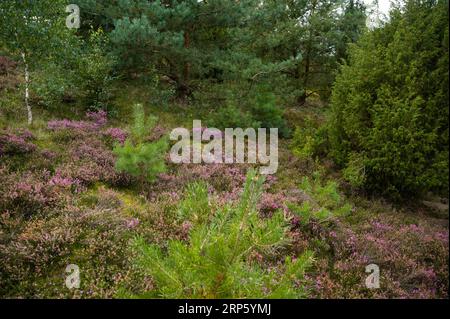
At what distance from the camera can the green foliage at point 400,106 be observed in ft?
28.1

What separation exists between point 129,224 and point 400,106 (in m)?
7.03

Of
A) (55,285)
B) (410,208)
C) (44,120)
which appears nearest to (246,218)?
(55,285)

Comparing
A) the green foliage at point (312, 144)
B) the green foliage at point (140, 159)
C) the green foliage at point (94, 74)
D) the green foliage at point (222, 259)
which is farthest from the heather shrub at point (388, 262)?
the green foliage at point (94, 74)

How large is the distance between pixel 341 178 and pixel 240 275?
8.55 meters

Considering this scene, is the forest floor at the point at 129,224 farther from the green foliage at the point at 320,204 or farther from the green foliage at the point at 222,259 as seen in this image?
the green foliage at the point at 222,259

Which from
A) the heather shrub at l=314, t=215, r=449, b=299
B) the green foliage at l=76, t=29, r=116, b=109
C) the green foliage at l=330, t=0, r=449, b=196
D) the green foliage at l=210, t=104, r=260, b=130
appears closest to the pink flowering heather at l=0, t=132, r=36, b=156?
the green foliage at l=76, t=29, r=116, b=109

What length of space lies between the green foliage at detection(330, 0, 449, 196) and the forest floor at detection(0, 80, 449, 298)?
34.0 inches

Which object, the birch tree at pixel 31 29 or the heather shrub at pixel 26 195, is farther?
the birch tree at pixel 31 29

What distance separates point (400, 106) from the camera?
29.3 feet

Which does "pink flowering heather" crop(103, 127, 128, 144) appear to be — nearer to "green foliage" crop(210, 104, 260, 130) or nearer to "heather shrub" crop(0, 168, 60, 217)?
"heather shrub" crop(0, 168, 60, 217)

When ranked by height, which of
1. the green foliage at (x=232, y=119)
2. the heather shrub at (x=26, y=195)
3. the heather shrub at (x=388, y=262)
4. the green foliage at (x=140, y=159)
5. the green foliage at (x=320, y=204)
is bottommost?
the heather shrub at (x=388, y=262)

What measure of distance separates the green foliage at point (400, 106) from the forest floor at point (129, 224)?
2.84ft

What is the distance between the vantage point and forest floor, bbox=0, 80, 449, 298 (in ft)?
16.9
